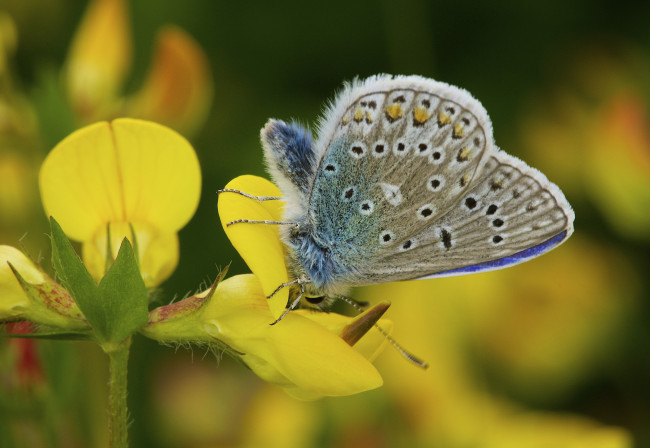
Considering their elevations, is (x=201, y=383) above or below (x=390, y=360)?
below

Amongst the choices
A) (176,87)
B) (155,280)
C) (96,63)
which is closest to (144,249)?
(155,280)

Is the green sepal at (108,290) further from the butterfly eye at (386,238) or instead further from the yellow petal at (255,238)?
the butterfly eye at (386,238)

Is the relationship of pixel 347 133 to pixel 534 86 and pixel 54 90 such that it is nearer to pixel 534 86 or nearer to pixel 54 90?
pixel 54 90

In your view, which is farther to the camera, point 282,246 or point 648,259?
point 648,259

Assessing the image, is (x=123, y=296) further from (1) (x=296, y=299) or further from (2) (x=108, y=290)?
(1) (x=296, y=299)

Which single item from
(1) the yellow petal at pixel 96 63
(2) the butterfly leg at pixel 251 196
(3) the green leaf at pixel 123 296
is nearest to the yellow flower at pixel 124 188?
(2) the butterfly leg at pixel 251 196

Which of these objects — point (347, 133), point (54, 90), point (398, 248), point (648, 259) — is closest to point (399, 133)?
point (347, 133)
